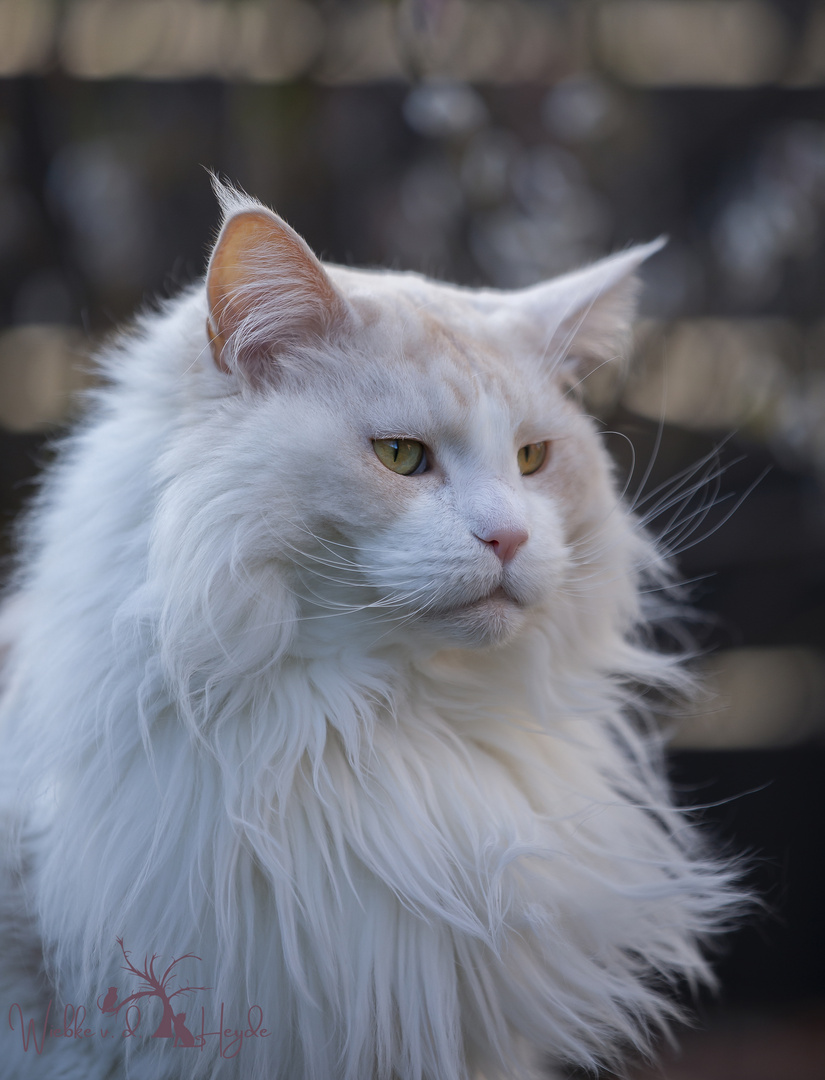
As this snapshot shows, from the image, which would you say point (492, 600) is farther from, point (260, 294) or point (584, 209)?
point (584, 209)

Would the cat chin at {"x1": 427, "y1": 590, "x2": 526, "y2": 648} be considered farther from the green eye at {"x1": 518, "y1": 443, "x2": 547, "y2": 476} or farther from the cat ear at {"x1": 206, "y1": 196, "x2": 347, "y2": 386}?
the cat ear at {"x1": 206, "y1": 196, "x2": 347, "y2": 386}

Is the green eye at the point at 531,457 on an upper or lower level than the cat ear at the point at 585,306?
lower

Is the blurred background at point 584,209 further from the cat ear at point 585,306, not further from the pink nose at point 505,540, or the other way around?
the pink nose at point 505,540

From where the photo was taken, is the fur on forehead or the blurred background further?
the blurred background

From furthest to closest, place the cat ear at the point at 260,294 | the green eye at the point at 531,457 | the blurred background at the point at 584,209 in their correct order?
1. the blurred background at the point at 584,209
2. the green eye at the point at 531,457
3. the cat ear at the point at 260,294

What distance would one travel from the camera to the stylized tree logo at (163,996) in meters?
0.66

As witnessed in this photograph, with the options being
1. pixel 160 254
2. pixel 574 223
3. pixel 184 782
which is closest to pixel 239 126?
pixel 160 254

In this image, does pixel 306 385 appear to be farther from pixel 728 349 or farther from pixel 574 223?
pixel 728 349

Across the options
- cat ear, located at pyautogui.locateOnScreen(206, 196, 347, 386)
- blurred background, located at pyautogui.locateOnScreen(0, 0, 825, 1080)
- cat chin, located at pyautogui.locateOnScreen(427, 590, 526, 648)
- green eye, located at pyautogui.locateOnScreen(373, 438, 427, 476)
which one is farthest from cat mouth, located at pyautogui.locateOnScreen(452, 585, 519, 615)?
blurred background, located at pyautogui.locateOnScreen(0, 0, 825, 1080)

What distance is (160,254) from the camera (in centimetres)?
152

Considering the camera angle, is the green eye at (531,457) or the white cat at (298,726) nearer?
the white cat at (298,726)

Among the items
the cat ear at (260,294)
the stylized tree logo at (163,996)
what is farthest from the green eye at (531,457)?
the stylized tree logo at (163,996)

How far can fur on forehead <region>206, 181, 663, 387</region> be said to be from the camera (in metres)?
0.65

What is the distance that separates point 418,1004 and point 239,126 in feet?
4.81
